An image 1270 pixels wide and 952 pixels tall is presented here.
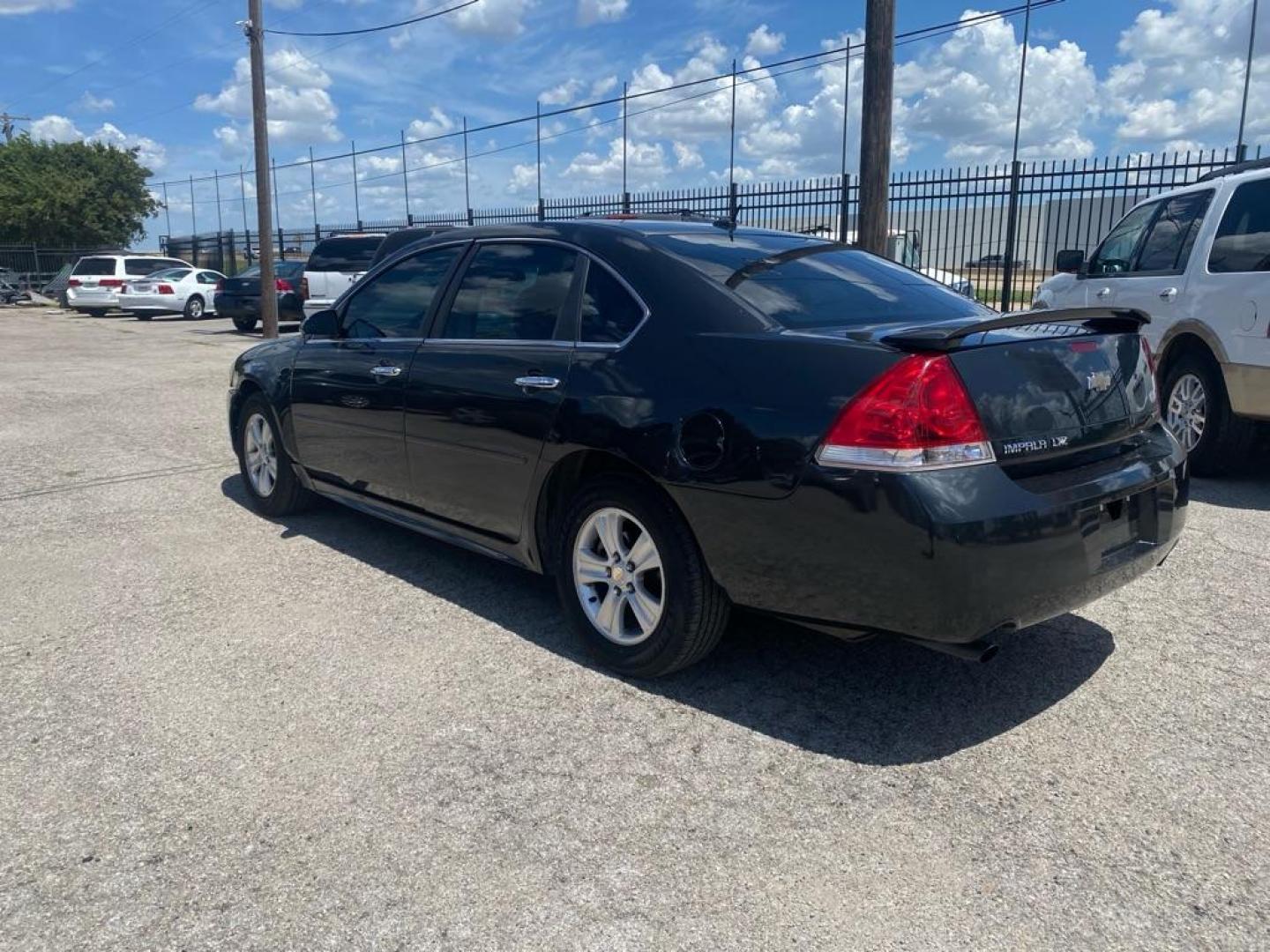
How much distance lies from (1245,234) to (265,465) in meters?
5.97

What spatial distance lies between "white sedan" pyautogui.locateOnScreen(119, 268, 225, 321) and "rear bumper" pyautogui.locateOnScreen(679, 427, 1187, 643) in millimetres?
27056

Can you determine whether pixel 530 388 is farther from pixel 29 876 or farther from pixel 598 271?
pixel 29 876

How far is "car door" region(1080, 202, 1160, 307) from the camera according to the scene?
285 inches

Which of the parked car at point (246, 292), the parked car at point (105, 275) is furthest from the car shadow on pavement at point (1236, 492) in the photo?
the parked car at point (105, 275)

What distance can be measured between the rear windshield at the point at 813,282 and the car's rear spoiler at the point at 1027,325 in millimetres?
346

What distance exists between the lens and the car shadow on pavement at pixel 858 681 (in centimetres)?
331

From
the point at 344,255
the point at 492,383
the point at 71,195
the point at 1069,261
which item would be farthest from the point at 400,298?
the point at 71,195

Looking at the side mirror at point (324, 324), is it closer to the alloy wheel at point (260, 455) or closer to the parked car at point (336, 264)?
the alloy wheel at point (260, 455)

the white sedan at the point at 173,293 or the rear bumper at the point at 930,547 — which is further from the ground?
the white sedan at the point at 173,293

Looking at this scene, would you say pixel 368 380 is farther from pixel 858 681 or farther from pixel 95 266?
pixel 95 266

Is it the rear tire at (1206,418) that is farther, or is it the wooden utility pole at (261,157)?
the wooden utility pole at (261,157)

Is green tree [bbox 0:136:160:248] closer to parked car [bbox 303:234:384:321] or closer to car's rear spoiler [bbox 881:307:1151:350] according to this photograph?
parked car [bbox 303:234:384:321]

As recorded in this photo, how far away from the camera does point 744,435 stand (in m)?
3.20

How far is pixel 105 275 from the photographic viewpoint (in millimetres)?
29109
